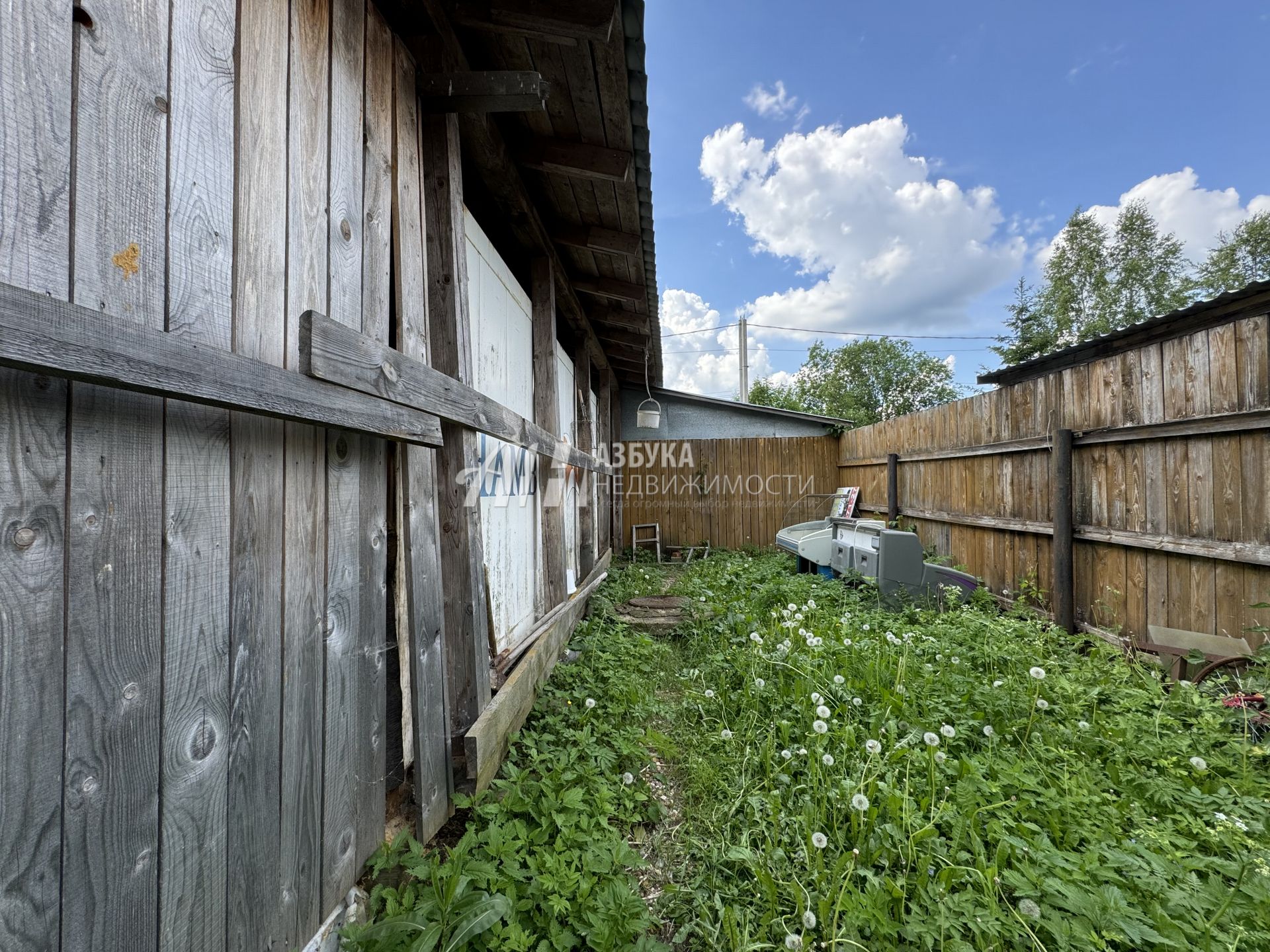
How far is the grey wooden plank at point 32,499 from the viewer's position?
0.58 m

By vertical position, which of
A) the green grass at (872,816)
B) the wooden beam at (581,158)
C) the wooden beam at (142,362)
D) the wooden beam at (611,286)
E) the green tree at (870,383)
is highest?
the green tree at (870,383)

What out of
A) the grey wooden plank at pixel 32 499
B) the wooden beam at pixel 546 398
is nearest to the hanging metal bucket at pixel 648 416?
the wooden beam at pixel 546 398

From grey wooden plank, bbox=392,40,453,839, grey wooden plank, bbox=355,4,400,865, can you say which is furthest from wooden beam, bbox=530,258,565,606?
grey wooden plank, bbox=355,4,400,865

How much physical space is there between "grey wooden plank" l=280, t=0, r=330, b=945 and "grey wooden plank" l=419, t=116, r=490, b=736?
522 millimetres

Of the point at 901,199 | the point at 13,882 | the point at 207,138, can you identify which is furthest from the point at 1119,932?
the point at 901,199

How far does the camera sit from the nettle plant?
119cm

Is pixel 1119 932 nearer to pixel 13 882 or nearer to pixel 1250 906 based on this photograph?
pixel 1250 906

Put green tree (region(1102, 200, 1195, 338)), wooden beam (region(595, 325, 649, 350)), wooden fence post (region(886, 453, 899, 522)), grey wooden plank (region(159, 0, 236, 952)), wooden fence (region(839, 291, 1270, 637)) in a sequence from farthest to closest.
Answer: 1. green tree (region(1102, 200, 1195, 338))
2. wooden fence post (region(886, 453, 899, 522))
3. wooden beam (region(595, 325, 649, 350))
4. wooden fence (region(839, 291, 1270, 637))
5. grey wooden plank (region(159, 0, 236, 952))

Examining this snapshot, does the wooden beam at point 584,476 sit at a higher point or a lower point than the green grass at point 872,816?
higher

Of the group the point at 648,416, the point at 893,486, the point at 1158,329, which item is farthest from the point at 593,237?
the point at 1158,329

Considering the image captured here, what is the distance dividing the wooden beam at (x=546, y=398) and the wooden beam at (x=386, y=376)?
4.68 ft

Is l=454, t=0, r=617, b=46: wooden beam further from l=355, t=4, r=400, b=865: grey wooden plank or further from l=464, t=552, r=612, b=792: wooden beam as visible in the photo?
l=464, t=552, r=612, b=792: wooden beam

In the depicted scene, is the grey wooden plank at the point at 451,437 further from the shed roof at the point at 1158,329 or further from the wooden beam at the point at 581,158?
the shed roof at the point at 1158,329

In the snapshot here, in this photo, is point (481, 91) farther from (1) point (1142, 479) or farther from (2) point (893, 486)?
(2) point (893, 486)
